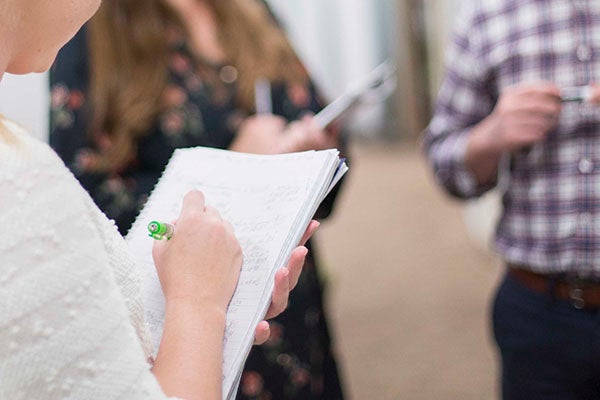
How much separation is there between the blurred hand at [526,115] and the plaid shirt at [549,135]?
4cm

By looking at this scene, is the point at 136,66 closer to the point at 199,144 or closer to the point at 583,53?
the point at 199,144

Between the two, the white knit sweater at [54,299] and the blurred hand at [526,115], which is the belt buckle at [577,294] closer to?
the blurred hand at [526,115]

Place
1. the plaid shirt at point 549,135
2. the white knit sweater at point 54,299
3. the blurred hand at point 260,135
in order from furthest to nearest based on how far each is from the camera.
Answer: the blurred hand at point 260,135 → the plaid shirt at point 549,135 → the white knit sweater at point 54,299

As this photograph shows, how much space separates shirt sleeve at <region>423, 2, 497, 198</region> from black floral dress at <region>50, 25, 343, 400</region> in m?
0.24

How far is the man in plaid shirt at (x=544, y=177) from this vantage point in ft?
4.33

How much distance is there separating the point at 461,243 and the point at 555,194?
3.14 metres

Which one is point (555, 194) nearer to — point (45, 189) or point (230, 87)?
point (230, 87)

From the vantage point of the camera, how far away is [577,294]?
133 centimetres

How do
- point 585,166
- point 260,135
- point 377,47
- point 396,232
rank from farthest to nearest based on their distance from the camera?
point 377,47
point 396,232
point 260,135
point 585,166

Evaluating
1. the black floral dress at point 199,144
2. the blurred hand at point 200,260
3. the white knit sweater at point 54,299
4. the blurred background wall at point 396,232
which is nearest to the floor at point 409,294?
the blurred background wall at point 396,232

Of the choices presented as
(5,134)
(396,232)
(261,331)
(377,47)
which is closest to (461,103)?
(261,331)

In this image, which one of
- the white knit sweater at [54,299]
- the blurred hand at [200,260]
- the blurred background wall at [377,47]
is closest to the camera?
the white knit sweater at [54,299]

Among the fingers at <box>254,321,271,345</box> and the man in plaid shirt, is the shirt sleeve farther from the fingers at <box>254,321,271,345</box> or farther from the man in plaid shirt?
the fingers at <box>254,321,271,345</box>

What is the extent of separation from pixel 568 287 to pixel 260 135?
0.63 m
